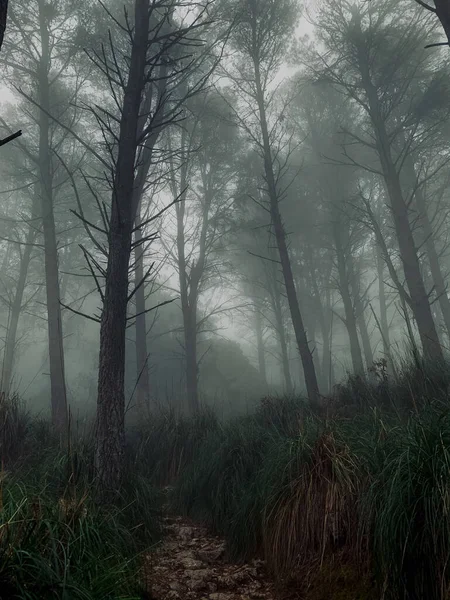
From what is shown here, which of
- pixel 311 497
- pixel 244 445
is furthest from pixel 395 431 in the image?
pixel 244 445

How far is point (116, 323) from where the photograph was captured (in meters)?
3.96

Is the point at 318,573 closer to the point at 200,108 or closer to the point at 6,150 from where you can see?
the point at 200,108

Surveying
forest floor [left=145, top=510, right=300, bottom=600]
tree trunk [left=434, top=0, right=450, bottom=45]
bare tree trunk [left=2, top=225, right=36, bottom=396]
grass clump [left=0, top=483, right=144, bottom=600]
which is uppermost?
bare tree trunk [left=2, top=225, right=36, bottom=396]

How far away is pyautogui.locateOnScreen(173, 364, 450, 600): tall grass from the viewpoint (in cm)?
239

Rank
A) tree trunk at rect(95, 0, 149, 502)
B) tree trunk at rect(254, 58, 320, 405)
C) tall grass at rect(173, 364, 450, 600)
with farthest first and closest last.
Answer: tree trunk at rect(254, 58, 320, 405) < tree trunk at rect(95, 0, 149, 502) < tall grass at rect(173, 364, 450, 600)

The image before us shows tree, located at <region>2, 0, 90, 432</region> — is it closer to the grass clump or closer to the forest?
the forest

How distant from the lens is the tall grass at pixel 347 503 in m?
2.39

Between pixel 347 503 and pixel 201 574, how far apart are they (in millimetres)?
1164

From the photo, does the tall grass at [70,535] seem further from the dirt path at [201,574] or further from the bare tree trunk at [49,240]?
the bare tree trunk at [49,240]

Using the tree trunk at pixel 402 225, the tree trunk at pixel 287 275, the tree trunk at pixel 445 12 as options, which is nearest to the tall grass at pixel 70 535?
the tree trunk at pixel 287 275

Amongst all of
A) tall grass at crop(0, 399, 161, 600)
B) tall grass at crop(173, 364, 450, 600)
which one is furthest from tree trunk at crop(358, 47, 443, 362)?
tall grass at crop(0, 399, 161, 600)

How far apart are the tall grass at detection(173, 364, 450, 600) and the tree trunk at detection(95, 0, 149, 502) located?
43.9 inches

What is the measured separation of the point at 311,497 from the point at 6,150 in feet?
50.4

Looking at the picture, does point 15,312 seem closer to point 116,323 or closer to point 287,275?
point 287,275
